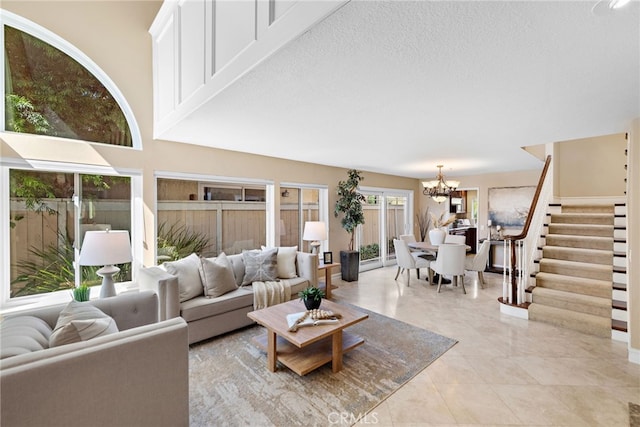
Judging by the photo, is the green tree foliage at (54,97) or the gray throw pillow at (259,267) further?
the gray throw pillow at (259,267)

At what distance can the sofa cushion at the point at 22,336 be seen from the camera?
1.28 m

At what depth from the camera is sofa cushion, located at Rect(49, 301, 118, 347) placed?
1431 millimetres

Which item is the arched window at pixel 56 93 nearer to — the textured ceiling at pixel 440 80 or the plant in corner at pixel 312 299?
the textured ceiling at pixel 440 80

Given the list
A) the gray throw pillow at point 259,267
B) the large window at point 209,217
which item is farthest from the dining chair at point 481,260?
the large window at point 209,217

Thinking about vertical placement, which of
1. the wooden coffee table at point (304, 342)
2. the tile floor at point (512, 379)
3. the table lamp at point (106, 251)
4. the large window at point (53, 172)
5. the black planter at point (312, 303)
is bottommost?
the tile floor at point (512, 379)

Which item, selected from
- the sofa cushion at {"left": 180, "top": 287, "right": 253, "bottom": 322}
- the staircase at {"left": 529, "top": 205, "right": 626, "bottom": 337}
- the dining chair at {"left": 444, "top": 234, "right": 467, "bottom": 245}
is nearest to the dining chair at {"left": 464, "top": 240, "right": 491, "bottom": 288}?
the dining chair at {"left": 444, "top": 234, "right": 467, "bottom": 245}

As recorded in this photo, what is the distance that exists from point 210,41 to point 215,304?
2478 millimetres

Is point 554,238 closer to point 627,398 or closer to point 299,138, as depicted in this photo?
point 627,398

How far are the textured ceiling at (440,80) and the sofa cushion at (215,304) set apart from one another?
72.5 inches

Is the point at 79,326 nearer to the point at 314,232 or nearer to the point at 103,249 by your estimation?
the point at 103,249

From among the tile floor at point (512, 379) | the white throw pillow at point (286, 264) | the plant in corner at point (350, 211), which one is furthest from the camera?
the plant in corner at point (350, 211)

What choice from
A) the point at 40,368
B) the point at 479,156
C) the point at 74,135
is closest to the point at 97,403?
the point at 40,368

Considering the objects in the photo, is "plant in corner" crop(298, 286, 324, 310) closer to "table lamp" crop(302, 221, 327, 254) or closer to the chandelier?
"table lamp" crop(302, 221, 327, 254)

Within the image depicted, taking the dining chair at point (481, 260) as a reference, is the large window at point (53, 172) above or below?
above
